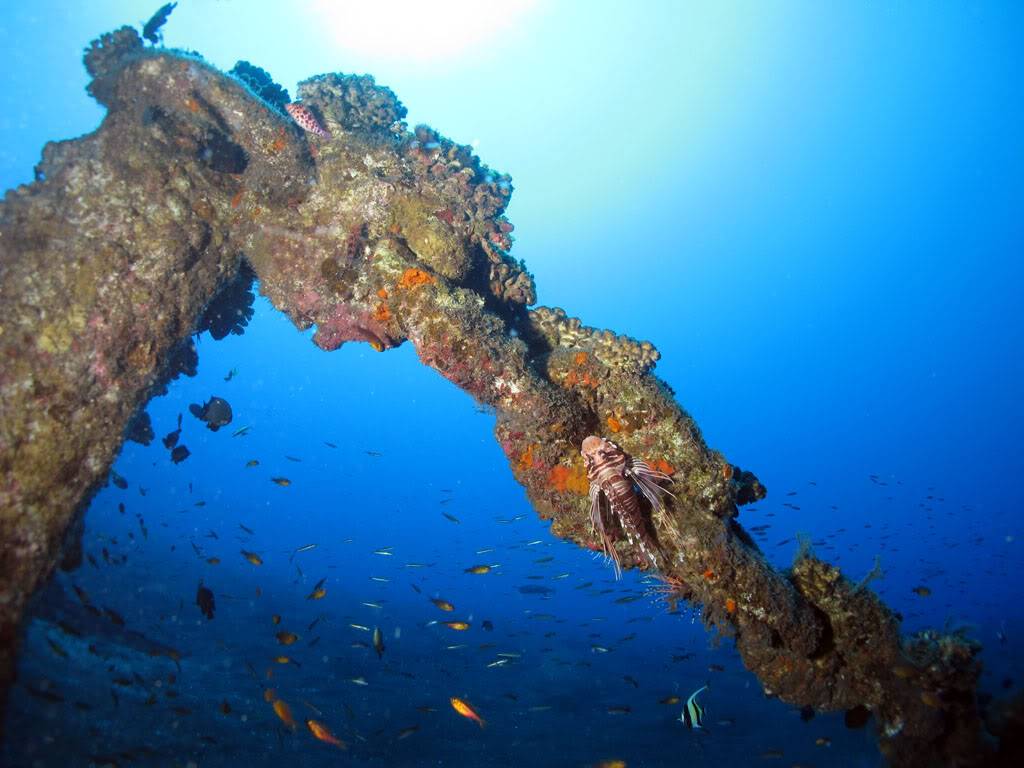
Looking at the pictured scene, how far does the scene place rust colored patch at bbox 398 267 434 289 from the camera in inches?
283

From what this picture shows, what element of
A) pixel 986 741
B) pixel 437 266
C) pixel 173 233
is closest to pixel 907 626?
pixel 986 741

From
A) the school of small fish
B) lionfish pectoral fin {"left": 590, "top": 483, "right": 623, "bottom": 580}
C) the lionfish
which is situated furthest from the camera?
the school of small fish

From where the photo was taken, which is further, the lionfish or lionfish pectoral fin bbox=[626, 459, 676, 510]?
lionfish pectoral fin bbox=[626, 459, 676, 510]

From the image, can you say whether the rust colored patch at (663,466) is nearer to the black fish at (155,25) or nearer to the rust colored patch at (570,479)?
the rust colored patch at (570,479)

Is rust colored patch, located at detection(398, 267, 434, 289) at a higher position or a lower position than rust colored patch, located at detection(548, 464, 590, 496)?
higher

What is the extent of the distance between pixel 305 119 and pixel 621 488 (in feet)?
25.0

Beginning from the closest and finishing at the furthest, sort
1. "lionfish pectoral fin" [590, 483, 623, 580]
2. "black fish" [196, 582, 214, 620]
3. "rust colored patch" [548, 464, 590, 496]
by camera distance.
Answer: "lionfish pectoral fin" [590, 483, 623, 580] < "rust colored patch" [548, 464, 590, 496] < "black fish" [196, 582, 214, 620]

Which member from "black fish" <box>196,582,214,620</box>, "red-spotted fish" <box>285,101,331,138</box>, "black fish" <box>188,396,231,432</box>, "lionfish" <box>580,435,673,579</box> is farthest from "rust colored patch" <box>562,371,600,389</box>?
"black fish" <box>188,396,231,432</box>

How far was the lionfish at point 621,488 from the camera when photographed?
5914 mm

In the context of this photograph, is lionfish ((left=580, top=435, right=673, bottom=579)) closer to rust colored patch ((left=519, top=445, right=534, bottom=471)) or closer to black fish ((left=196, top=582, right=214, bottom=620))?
rust colored patch ((left=519, top=445, right=534, bottom=471))

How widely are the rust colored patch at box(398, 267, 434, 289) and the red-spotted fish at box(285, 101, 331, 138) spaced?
323 centimetres

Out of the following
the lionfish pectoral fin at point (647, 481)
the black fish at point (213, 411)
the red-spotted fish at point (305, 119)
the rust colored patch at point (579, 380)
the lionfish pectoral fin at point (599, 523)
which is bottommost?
the lionfish pectoral fin at point (599, 523)

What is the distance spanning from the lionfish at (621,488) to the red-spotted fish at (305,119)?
265 inches

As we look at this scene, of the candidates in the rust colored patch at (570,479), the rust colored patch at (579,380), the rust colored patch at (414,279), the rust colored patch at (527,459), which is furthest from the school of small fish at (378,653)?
the rust colored patch at (414,279)
